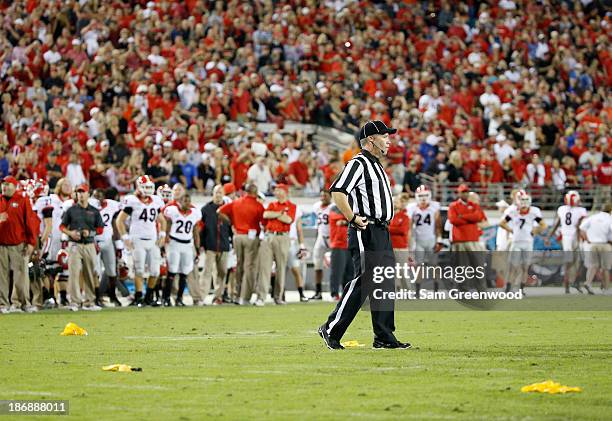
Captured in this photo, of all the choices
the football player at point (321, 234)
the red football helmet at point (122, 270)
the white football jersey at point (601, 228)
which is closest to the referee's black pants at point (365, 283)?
the red football helmet at point (122, 270)

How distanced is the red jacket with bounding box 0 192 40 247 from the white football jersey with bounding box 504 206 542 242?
856 centimetres

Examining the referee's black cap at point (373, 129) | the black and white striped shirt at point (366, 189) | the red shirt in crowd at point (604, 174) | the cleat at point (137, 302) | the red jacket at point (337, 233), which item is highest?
the red shirt in crowd at point (604, 174)

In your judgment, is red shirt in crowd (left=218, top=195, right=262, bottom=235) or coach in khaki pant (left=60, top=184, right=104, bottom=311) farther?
red shirt in crowd (left=218, top=195, right=262, bottom=235)

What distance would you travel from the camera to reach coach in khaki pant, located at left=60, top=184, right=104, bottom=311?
1844 cm

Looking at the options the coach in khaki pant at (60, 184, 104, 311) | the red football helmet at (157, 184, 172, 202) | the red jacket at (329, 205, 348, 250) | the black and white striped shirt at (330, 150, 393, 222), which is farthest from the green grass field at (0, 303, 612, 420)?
the red jacket at (329, 205, 348, 250)

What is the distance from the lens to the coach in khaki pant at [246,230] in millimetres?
20281

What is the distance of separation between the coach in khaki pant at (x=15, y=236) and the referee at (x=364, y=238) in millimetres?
8064

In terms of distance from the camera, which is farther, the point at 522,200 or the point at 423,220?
the point at 423,220

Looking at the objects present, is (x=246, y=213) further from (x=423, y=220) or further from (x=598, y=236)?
(x=598, y=236)

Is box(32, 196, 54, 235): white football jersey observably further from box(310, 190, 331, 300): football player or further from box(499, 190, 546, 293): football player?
box(499, 190, 546, 293): football player

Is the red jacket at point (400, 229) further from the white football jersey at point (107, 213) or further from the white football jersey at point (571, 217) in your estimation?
the white football jersey at point (107, 213)

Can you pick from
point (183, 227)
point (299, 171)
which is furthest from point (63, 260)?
point (299, 171)

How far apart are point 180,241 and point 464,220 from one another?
183 inches

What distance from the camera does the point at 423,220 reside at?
21938 millimetres
